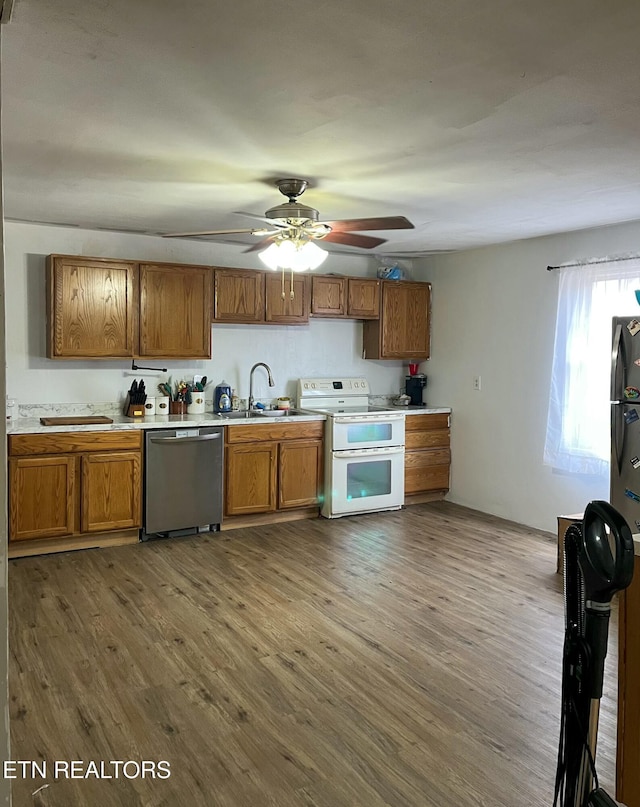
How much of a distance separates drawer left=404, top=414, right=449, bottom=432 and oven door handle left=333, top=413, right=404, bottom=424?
179 mm

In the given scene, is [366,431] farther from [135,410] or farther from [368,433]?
[135,410]

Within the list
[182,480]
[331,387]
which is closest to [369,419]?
[331,387]

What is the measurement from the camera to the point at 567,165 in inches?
125

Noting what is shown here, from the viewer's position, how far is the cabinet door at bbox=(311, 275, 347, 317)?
5867 millimetres

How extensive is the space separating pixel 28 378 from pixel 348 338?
2865 mm

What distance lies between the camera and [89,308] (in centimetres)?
488

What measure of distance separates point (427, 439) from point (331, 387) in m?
1.01

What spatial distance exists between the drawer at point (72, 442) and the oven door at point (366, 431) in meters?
1.64

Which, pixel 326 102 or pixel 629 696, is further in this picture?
pixel 326 102

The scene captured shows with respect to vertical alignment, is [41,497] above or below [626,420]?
below

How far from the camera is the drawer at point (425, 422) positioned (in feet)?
19.9

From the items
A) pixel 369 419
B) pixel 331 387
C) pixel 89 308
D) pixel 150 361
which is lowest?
pixel 369 419

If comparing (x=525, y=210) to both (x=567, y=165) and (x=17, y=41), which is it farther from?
(x=17, y=41)

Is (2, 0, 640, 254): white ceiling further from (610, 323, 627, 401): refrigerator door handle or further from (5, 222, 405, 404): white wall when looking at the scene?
(5, 222, 405, 404): white wall
